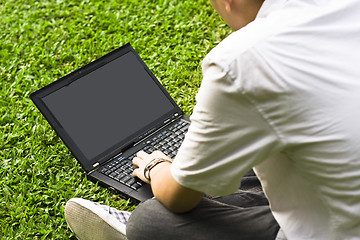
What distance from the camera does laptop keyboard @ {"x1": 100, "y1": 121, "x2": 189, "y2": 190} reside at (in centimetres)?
261

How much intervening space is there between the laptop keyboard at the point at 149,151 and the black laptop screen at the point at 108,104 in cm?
9

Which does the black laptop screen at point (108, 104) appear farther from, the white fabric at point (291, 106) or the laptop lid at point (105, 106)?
the white fabric at point (291, 106)

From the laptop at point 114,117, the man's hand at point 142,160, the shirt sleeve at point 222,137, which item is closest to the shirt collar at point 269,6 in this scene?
the shirt sleeve at point 222,137

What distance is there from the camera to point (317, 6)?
1723 mm

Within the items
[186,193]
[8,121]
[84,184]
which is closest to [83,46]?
[8,121]

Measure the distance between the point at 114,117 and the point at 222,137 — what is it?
1.18 m

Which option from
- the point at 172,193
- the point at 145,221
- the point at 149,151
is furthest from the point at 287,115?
the point at 149,151

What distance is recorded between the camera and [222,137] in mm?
1712

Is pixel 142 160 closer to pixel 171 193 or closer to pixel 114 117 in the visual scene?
pixel 114 117

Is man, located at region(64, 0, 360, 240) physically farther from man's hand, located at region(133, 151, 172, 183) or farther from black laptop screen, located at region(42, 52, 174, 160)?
black laptop screen, located at region(42, 52, 174, 160)

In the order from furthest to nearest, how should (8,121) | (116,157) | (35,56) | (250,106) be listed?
1. (35,56)
2. (8,121)
3. (116,157)
4. (250,106)

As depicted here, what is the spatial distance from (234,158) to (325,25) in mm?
452

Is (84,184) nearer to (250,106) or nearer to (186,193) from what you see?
(186,193)

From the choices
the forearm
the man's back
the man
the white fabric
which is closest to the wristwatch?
the forearm
